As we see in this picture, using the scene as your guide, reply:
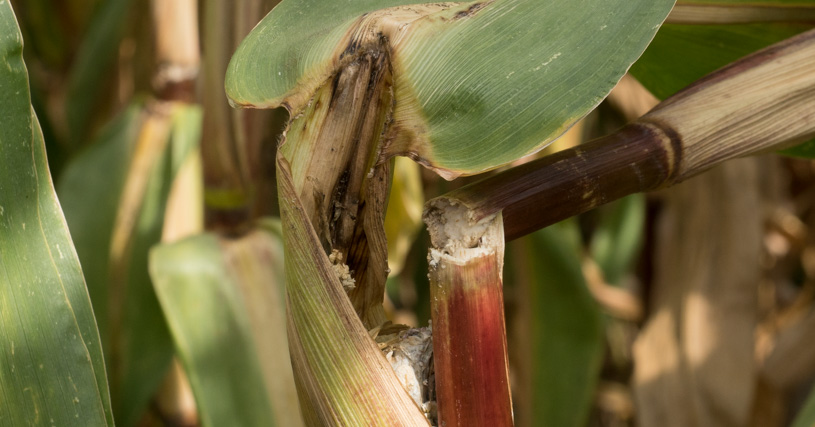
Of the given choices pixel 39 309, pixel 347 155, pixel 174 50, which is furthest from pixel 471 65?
pixel 174 50

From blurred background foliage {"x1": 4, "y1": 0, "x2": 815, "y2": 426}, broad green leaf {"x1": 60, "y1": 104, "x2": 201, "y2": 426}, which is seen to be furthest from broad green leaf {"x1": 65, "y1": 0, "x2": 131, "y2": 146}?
broad green leaf {"x1": 60, "y1": 104, "x2": 201, "y2": 426}

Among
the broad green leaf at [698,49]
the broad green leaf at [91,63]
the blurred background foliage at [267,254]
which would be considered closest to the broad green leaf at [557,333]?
the blurred background foliage at [267,254]

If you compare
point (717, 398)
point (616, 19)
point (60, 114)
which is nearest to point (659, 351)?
point (717, 398)

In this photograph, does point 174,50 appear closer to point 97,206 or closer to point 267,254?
point 97,206

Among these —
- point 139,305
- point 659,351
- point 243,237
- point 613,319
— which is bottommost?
point 613,319

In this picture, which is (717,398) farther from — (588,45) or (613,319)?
(588,45)
